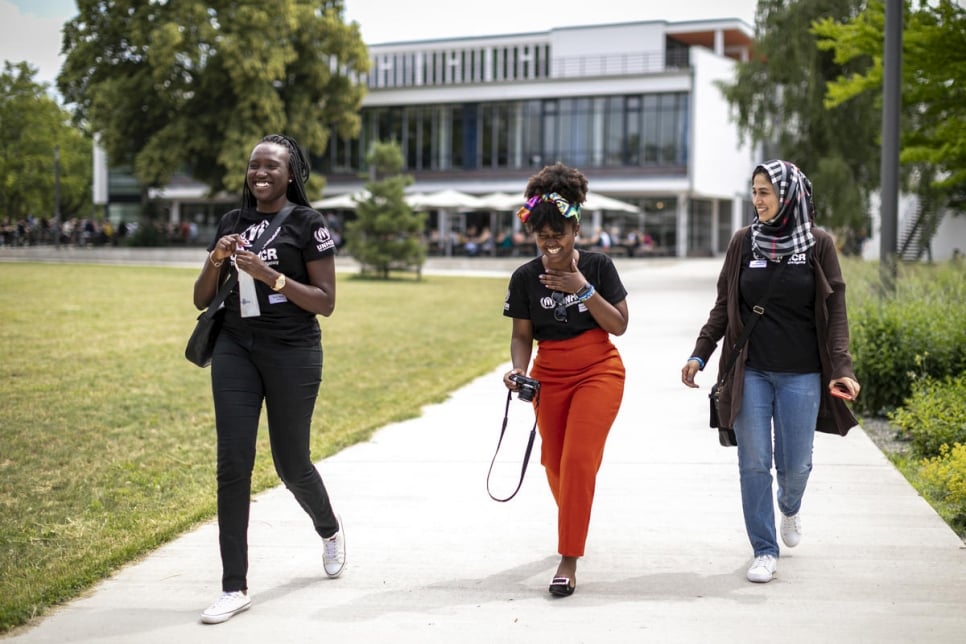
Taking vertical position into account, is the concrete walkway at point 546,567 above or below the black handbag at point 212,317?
below

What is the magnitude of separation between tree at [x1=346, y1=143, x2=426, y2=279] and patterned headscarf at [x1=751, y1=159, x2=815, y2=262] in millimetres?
28158

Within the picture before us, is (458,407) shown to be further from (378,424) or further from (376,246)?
(376,246)

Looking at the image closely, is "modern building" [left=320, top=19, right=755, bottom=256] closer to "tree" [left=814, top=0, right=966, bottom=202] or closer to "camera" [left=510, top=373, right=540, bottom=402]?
"tree" [left=814, top=0, right=966, bottom=202]

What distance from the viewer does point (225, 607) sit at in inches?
168

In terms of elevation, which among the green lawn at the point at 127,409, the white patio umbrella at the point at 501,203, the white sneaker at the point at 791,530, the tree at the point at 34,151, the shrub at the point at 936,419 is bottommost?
the green lawn at the point at 127,409

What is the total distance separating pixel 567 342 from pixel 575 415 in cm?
33

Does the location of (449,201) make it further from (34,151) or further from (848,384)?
(848,384)

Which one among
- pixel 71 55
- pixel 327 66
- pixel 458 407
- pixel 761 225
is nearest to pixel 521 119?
pixel 327 66

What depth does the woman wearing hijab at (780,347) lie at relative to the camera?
471cm

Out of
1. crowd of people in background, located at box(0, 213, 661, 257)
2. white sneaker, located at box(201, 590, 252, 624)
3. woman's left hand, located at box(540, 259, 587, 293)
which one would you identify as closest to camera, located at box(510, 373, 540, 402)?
woman's left hand, located at box(540, 259, 587, 293)

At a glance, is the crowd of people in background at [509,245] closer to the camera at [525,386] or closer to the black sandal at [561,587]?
the camera at [525,386]

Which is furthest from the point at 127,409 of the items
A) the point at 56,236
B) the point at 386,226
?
the point at 56,236

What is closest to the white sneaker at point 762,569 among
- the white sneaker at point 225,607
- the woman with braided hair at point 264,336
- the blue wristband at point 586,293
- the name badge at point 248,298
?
the blue wristband at point 586,293

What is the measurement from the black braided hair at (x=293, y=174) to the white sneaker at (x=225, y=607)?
5.40 ft
